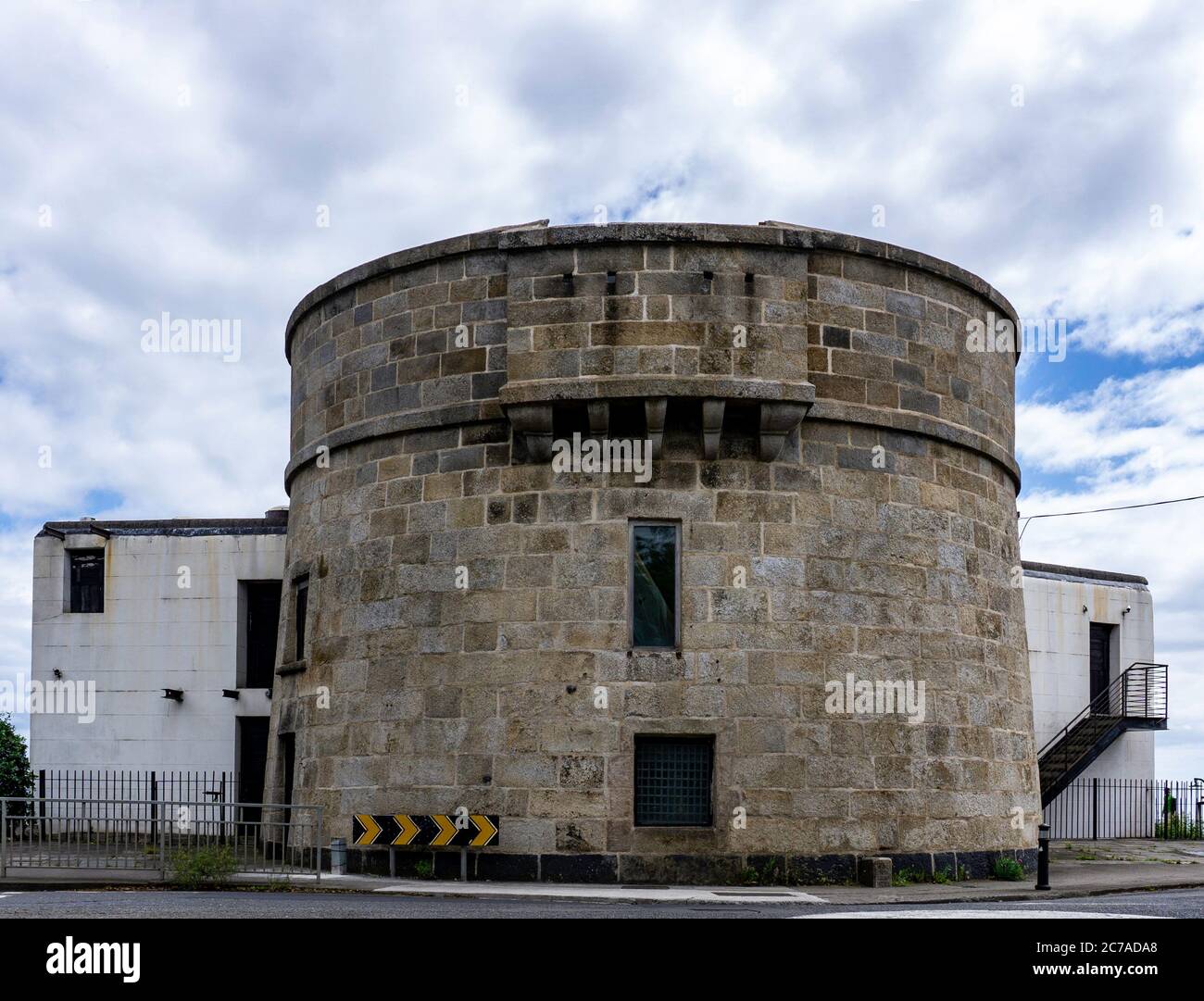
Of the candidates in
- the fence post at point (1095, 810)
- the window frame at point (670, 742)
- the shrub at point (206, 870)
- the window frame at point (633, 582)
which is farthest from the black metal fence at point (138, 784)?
the fence post at point (1095, 810)

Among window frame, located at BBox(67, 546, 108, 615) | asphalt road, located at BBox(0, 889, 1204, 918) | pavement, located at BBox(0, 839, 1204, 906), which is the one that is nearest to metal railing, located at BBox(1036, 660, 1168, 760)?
pavement, located at BBox(0, 839, 1204, 906)

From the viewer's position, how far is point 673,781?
679 inches

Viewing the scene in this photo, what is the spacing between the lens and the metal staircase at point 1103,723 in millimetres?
29422

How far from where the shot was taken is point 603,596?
17453mm

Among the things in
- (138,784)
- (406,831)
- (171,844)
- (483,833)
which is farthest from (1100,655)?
(171,844)

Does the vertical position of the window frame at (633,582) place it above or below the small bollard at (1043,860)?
above

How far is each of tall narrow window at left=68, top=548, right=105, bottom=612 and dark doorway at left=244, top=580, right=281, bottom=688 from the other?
123 inches

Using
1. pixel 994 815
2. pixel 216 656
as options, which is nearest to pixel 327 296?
pixel 216 656

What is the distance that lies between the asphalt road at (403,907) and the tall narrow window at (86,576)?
37.9 feet

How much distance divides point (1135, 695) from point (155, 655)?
2114 cm

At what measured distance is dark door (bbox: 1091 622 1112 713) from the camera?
31.9 m

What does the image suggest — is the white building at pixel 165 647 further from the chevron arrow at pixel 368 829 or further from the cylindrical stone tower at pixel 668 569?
the chevron arrow at pixel 368 829
